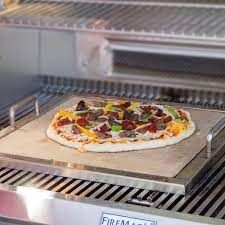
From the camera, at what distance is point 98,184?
1626 mm

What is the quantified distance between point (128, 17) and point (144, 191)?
0.65m

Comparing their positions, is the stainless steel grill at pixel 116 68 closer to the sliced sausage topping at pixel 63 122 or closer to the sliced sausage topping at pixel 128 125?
the sliced sausage topping at pixel 63 122

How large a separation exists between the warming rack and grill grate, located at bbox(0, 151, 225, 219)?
0.38m

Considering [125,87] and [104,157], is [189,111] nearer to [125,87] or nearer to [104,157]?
[125,87]

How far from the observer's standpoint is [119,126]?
6.17 feet

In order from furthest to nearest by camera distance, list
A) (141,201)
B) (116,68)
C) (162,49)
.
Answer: (116,68), (162,49), (141,201)

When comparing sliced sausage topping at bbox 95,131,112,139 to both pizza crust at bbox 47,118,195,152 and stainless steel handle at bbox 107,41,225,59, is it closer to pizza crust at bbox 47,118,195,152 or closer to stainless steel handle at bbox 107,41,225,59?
pizza crust at bbox 47,118,195,152

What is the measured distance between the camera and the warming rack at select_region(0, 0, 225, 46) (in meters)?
1.86

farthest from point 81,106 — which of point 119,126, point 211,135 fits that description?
point 211,135

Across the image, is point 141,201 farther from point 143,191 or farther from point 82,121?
point 82,121

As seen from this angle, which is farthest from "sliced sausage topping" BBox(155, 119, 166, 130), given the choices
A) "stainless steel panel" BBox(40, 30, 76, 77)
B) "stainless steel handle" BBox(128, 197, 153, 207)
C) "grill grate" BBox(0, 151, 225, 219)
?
"stainless steel panel" BBox(40, 30, 76, 77)

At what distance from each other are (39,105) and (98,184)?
0.61 metres

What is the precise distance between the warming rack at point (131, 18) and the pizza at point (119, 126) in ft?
0.70

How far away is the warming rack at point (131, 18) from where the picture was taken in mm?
1860
